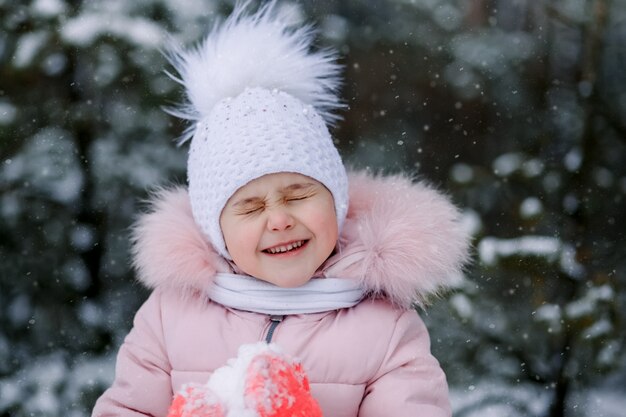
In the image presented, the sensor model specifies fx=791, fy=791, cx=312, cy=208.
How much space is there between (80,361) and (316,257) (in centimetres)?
110

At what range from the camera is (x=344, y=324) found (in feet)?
4.65

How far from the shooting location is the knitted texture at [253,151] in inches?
53.0

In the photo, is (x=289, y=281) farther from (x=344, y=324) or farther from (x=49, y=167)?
(x=49, y=167)

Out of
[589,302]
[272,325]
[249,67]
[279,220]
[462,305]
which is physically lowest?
[462,305]

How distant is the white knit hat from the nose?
7cm

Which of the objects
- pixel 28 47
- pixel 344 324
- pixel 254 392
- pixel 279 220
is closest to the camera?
pixel 254 392

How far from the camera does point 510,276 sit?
2266 mm

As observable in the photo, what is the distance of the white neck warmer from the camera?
142 centimetres

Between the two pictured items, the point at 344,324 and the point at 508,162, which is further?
the point at 508,162

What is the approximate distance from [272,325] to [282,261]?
14 cm

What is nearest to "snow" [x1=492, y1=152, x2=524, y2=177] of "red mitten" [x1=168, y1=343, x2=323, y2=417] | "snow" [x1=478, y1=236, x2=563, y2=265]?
"snow" [x1=478, y1=236, x2=563, y2=265]

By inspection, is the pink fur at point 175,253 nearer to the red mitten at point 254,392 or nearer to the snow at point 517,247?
the red mitten at point 254,392

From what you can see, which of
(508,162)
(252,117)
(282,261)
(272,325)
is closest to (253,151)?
(252,117)

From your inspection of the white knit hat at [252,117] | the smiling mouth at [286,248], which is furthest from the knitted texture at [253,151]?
the smiling mouth at [286,248]
